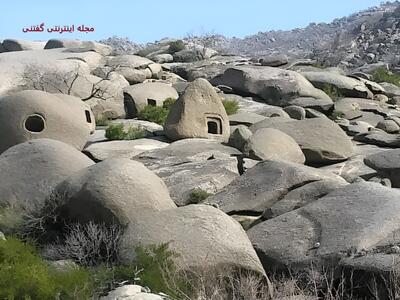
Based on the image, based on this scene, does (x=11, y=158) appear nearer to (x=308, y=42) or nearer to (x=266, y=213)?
(x=266, y=213)

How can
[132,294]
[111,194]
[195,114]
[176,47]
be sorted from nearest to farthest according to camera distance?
[132,294] < [111,194] < [195,114] < [176,47]

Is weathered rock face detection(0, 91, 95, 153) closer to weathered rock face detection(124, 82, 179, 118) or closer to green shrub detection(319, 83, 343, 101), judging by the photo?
weathered rock face detection(124, 82, 179, 118)

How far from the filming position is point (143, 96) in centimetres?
2022

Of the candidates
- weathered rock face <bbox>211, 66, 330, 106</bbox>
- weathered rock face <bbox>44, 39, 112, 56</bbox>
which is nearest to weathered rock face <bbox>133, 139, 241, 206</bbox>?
weathered rock face <bbox>211, 66, 330, 106</bbox>

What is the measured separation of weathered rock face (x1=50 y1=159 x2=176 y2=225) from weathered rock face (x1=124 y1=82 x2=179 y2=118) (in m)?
10.2

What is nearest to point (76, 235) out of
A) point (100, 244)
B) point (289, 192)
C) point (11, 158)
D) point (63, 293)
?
point (100, 244)

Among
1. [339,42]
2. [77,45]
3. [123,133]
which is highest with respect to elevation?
[77,45]

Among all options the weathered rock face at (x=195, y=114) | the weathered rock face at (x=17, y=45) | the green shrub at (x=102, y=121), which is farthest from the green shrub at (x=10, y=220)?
the weathered rock face at (x=17, y=45)

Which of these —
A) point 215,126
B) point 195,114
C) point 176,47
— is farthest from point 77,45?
point 195,114

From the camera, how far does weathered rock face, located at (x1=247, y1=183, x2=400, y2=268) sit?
336 inches

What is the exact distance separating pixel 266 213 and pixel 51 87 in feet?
33.9

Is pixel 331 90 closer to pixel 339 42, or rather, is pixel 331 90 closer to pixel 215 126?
pixel 215 126

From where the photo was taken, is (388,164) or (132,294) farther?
(388,164)

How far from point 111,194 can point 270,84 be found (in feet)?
48.3
